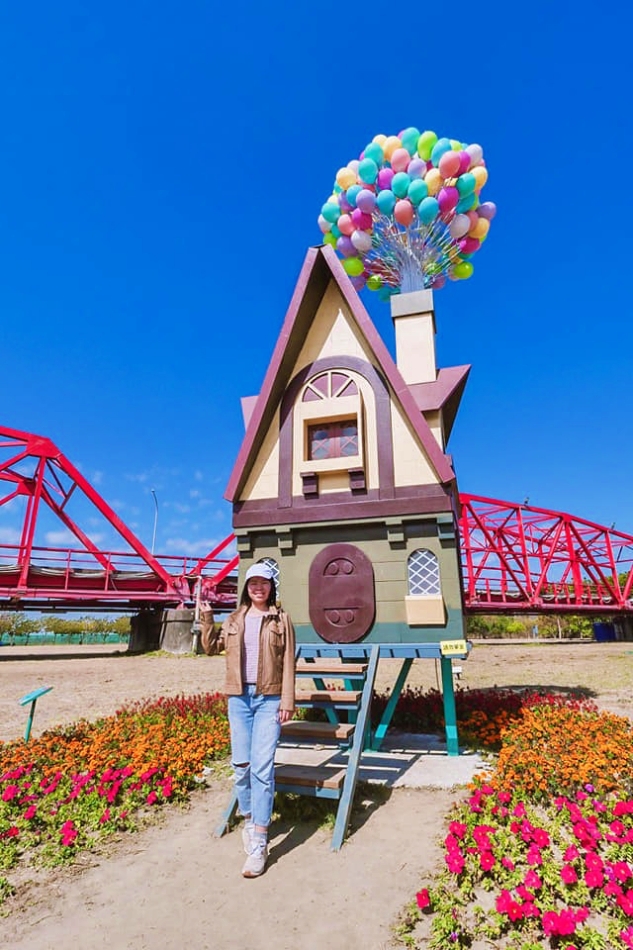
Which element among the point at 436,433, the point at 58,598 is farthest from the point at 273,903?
the point at 58,598

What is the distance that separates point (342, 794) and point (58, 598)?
2055cm

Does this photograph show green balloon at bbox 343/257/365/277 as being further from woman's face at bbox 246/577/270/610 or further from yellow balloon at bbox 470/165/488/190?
woman's face at bbox 246/577/270/610

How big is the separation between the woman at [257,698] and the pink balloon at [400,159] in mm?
10117

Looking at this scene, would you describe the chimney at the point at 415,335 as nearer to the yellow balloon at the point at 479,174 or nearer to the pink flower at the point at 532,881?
the yellow balloon at the point at 479,174

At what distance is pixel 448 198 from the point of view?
1059 centimetres

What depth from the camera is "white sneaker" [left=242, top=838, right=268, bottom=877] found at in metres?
3.90

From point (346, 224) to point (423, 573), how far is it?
27.4 ft

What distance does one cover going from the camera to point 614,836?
397 cm

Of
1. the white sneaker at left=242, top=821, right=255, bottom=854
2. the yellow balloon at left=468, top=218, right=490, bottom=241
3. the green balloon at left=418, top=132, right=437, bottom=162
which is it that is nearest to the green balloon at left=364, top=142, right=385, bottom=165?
the green balloon at left=418, top=132, right=437, bottom=162

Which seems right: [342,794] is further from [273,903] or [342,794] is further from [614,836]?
[614,836]

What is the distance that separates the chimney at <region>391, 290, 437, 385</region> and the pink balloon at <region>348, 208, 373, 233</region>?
10.7 feet

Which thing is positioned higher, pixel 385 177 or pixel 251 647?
pixel 385 177

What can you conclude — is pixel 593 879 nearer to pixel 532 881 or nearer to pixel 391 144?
pixel 532 881

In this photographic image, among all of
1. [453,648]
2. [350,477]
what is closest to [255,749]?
[453,648]
